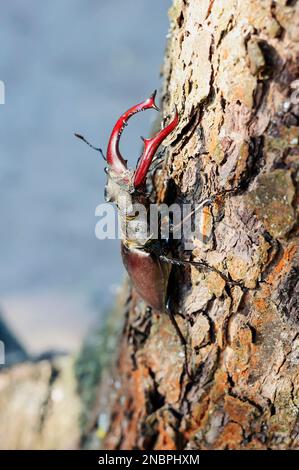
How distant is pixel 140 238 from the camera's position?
1.71m

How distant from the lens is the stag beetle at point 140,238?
1.55 metres

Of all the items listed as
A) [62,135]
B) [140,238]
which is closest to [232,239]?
[140,238]

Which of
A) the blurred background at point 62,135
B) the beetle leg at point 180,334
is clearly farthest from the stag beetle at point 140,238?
the blurred background at point 62,135

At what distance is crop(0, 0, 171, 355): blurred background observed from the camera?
4.11m

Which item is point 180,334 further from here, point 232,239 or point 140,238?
point 232,239

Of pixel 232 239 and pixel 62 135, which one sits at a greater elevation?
pixel 62 135

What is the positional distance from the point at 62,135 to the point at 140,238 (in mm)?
3377

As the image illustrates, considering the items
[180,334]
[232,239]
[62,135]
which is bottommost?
[180,334]

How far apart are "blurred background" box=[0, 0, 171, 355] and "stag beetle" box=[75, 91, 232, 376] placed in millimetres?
2169

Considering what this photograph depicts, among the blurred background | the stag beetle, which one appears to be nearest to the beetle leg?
the stag beetle

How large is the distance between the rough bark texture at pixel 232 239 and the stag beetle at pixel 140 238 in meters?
0.06

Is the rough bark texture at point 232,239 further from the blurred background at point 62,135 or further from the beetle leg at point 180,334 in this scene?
the blurred background at point 62,135
